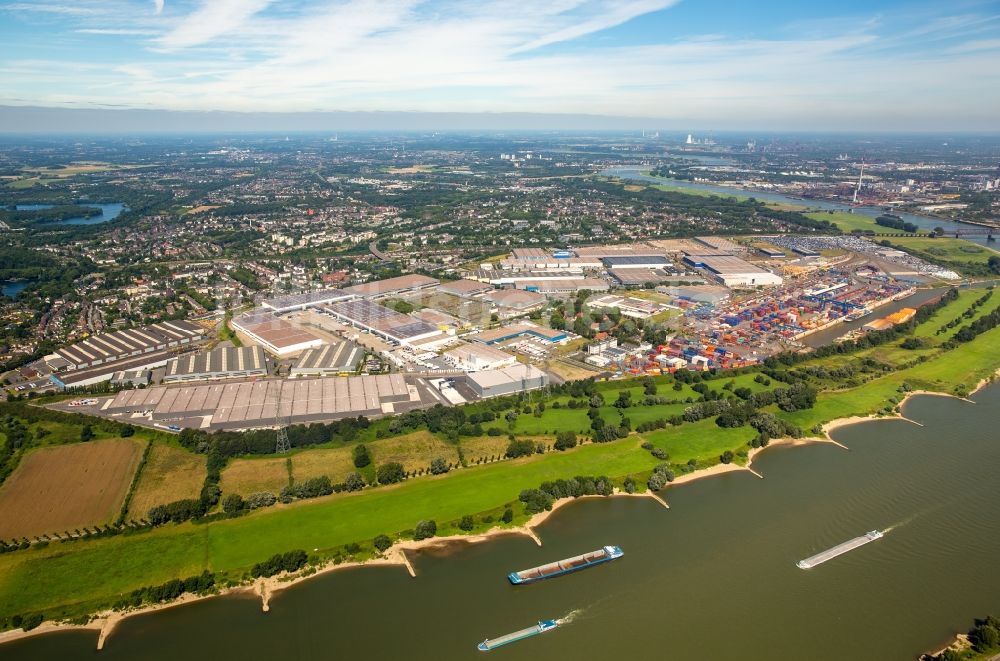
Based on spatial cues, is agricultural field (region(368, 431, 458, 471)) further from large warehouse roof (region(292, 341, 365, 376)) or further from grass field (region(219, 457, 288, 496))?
large warehouse roof (region(292, 341, 365, 376))

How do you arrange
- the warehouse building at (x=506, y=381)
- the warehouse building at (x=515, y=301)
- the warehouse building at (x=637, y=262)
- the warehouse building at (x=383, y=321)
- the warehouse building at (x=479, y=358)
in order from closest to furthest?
the warehouse building at (x=506, y=381) < the warehouse building at (x=479, y=358) < the warehouse building at (x=383, y=321) < the warehouse building at (x=515, y=301) < the warehouse building at (x=637, y=262)

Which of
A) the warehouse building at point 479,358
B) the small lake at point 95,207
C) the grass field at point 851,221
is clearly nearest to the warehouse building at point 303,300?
the warehouse building at point 479,358

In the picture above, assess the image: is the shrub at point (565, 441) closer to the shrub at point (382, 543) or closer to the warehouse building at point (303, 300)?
the shrub at point (382, 543)

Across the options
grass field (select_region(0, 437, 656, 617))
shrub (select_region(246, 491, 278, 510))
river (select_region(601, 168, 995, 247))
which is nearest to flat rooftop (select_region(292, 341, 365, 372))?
shrub (select_region(246, 491, 278, 510))

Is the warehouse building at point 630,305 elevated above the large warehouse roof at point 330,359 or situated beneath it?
elevated above

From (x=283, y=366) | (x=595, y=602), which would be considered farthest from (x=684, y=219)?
(x=595, y=602)

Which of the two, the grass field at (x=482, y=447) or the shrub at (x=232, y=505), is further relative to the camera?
the grass field at (x=482, y=447)

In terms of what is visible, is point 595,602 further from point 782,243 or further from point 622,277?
point 782,243

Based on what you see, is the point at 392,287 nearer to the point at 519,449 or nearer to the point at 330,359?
the point at 330,359
